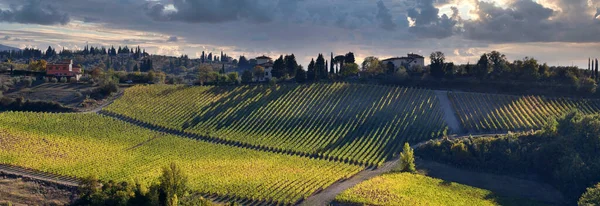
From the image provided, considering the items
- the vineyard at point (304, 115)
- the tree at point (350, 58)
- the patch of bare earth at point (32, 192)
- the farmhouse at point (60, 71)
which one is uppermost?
the tree at point (350, 58)

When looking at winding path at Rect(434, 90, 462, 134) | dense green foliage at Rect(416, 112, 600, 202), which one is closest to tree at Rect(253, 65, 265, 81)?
winding path at Rect(434, 90, 462, 134)

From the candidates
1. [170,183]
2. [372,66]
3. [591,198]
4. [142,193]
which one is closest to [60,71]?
[372,66]

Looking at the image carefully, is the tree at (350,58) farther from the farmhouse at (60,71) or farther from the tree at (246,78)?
the farmhouse at (60,71)

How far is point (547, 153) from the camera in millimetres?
65188

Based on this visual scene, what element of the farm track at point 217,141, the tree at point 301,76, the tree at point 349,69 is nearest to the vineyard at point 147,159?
the farm track at point 217,141

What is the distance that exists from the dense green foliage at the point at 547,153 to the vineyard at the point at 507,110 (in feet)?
29.0

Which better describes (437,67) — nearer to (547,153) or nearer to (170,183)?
(547,153)

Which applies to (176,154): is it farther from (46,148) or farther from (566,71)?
(566,71)

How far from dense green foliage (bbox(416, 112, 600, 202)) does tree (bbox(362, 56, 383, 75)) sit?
1696 inches

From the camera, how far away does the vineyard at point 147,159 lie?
176 ft

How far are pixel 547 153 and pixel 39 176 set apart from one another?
63793 millimetres

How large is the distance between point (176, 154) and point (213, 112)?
25102 mm

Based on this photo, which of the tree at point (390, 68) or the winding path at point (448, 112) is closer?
the winding path at point (448, 112)

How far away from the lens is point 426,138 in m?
76.1
